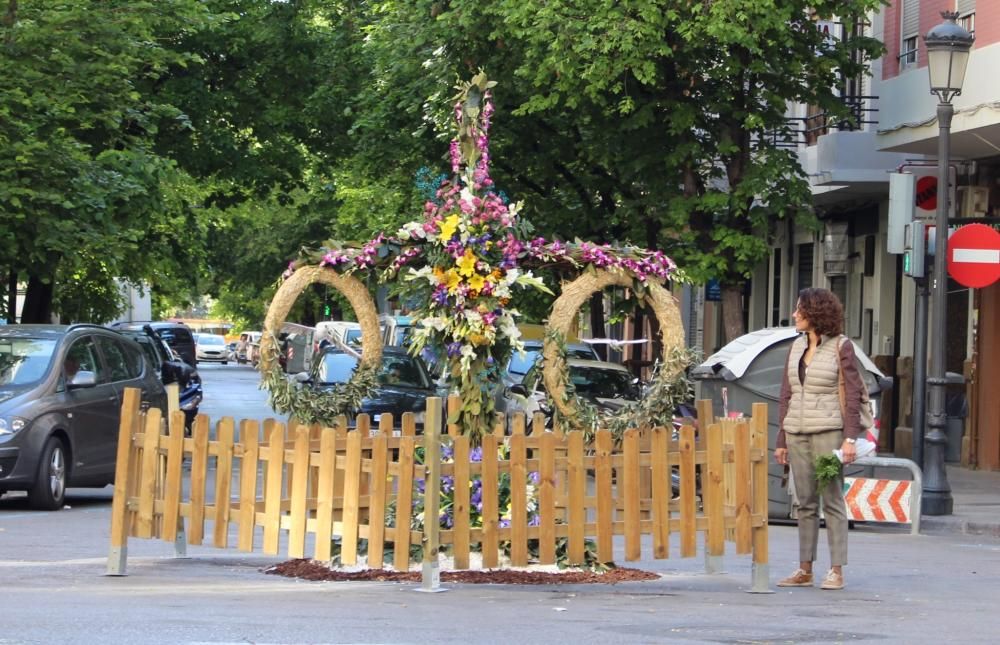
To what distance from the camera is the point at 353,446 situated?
10.4 metres

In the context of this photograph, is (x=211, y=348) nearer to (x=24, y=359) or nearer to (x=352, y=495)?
(x=24, y=359)

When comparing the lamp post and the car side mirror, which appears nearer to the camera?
the car side mirror

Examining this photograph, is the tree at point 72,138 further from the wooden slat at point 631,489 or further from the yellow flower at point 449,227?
the wooden slat at point 631,489

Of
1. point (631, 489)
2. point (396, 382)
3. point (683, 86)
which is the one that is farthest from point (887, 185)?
point (631, 489)

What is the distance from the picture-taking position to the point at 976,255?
1938 centimetres

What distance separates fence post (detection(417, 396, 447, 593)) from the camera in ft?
33.2

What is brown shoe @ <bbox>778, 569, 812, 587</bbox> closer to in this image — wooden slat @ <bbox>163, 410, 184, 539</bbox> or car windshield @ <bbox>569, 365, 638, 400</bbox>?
wooden slat @ <bbox>163, 410, 184, 539</bbox>

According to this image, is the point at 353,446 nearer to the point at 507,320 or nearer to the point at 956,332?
the point at 507,320

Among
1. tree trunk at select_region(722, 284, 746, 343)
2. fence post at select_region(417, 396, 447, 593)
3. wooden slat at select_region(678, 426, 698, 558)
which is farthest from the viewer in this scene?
tree trunk at select_region(722, 284, 746, 343)

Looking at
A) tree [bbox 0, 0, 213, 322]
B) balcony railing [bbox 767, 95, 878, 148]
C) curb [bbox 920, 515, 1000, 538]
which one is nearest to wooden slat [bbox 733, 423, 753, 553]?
curb [bbox 920, 515, 1000, 538]

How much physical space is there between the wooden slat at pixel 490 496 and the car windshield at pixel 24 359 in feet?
26.7

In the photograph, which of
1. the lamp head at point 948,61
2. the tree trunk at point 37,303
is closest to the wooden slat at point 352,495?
the lamp head at point 948,61

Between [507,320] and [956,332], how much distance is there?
56.5 ft

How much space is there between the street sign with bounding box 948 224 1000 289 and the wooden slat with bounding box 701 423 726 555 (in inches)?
361
